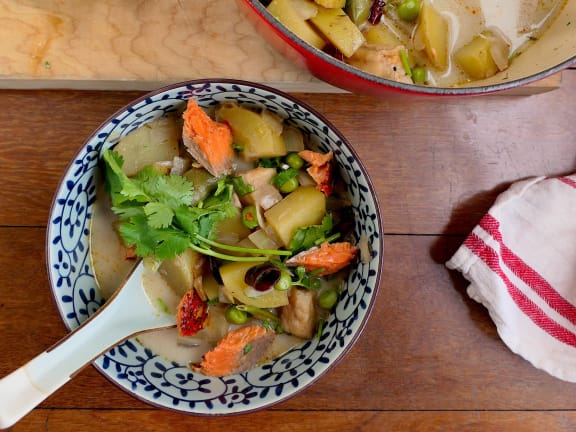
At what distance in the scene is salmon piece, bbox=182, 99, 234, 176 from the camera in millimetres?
1199

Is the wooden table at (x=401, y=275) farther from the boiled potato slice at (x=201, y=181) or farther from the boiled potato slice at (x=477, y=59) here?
the boiled potato slice at (x=201, y=181)

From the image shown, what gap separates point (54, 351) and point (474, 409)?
988 mm

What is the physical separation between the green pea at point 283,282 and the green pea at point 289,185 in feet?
0.59

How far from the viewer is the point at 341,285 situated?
1.35 meters

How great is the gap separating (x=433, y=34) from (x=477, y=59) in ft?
0.35

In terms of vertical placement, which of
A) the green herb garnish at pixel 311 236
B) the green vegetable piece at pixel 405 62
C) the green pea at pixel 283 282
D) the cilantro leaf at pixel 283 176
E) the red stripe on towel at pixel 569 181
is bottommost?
the green pea at pixel 283 282

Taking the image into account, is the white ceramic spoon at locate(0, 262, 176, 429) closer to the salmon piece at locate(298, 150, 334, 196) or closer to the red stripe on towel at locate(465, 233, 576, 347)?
the salmon piece at locate(298, 150, 334, 196)

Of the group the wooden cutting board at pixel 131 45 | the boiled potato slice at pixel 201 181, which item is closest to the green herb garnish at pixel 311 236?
the boiled potato slice at pixel 201 181

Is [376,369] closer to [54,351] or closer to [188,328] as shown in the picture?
[188,328]

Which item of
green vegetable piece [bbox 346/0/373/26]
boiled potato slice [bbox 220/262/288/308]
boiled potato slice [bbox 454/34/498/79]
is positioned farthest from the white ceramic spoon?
boiled potato slice [bbox 454/34/498/79]

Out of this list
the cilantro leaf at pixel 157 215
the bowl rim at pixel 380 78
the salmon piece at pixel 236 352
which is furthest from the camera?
the salmon piece at pixel 236 352

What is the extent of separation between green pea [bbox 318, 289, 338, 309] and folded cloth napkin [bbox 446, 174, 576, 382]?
31cm

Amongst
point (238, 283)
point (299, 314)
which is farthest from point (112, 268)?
point (299, 314)

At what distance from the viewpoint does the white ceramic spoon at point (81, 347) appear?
104 cm
